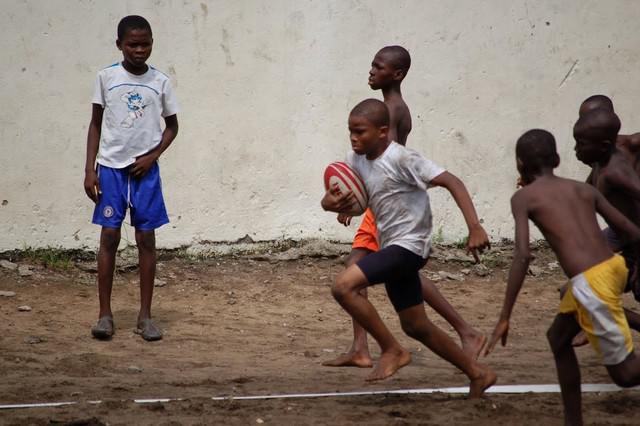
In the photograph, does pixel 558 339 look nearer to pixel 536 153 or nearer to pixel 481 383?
pixel 481 383

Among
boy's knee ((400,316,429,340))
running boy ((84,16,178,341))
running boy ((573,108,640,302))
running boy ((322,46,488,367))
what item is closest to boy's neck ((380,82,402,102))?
running boy ((322,46,488,367))

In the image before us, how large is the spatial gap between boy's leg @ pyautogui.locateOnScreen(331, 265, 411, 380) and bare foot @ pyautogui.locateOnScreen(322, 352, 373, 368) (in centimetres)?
50

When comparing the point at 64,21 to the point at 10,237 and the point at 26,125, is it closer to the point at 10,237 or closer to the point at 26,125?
the point at 26,125

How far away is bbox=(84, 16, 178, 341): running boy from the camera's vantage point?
6566 millimetres

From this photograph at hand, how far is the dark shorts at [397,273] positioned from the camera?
16.3 ft

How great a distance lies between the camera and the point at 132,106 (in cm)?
661

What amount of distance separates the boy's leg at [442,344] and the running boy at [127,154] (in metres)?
2.25

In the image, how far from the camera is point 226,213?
8.48 m

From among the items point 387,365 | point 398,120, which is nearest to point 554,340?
point 387,365

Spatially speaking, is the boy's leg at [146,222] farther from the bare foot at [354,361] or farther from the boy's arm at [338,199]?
the boy's arm at [338,199]

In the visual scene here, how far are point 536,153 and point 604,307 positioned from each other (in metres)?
0.73

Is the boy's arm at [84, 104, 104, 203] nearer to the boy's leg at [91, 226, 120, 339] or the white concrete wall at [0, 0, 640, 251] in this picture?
the boy's leg at [91, 226, 120, 339]

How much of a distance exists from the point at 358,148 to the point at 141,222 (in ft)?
6.73

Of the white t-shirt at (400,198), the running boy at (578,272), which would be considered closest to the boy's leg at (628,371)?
the running boy at (578,272)
